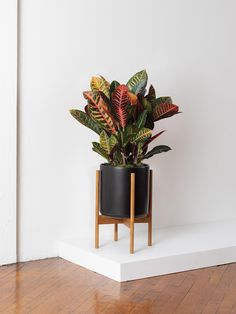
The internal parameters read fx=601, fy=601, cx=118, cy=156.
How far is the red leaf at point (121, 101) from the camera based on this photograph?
3645mm

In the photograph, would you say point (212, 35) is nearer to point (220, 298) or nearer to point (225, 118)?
point (225, 118)

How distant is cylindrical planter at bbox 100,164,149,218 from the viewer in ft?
12.6

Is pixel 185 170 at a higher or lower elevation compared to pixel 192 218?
higher

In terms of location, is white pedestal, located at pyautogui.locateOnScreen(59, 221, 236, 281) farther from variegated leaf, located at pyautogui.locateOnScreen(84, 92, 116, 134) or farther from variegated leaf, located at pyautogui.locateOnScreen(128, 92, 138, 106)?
variegated leaf, located at pyautogui.locateOnScreen(128, 92, 138, 106)

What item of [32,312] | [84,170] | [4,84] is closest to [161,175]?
[84,170]

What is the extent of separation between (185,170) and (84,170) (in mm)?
958

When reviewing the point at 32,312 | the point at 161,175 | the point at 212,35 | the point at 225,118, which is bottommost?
the point at 32,312

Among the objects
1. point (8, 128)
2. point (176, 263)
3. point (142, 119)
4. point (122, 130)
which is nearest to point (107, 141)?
point (122, 130)

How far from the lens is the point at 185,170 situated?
4855mm

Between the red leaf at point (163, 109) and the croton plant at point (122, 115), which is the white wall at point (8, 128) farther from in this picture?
the red leaf at point (163, 109)

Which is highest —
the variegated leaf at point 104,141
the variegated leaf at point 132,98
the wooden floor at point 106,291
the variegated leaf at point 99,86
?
the variegated leaf at point 99,86

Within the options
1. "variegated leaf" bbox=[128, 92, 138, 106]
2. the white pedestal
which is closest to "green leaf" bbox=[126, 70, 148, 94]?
"variegated leaf" bbox=[128, 92, 138, 106]

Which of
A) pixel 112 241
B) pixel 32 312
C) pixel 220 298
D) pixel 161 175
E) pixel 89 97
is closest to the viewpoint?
pixel 32 312

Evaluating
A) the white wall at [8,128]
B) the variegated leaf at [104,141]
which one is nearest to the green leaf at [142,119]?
the variegated leaf at [104,141]
